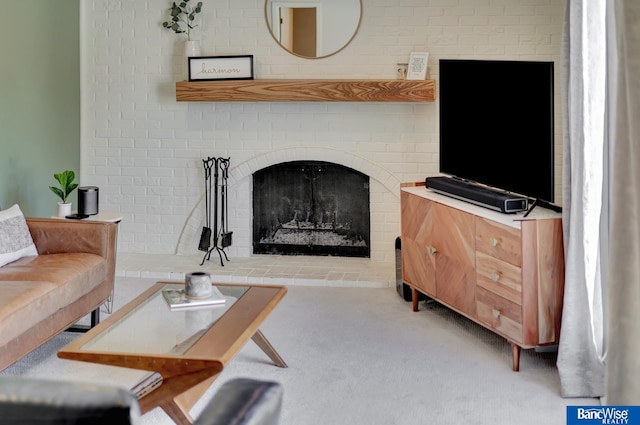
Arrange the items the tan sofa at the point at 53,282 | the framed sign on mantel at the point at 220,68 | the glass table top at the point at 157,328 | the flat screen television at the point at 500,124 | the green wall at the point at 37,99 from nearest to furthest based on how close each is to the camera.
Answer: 1. the glass table top at the point at 157,328
2. the tan sofa at the point at 53,282
3. the flat screen television at the point at 500,124
4. the green wall at the point at 37,99
5. the framed sign on mantel at the point at 220,68

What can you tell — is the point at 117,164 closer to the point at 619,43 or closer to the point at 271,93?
the point at 271,93

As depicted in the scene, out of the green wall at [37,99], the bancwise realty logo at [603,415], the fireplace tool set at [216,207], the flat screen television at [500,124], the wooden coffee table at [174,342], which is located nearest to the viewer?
the bancwise realty logo at [603,415]

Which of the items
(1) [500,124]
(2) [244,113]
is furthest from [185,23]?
(1) [500,124]

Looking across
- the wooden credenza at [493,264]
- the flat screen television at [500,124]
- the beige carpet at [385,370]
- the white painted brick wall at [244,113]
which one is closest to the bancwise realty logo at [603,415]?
the beige carpet at [385,370]

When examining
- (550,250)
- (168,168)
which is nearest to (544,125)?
(550,250)

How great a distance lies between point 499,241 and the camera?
13.0 ft

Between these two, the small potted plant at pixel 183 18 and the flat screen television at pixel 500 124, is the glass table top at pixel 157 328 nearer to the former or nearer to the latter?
the flat screen television at pixel 500 124

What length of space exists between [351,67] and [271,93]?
59 centimetres

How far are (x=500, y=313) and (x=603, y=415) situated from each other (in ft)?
3.30

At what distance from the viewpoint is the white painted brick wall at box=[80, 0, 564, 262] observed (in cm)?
576

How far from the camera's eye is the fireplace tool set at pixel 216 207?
612 cm

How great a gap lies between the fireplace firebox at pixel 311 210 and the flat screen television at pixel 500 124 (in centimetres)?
118

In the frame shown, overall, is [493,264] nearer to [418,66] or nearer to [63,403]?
[418,66]

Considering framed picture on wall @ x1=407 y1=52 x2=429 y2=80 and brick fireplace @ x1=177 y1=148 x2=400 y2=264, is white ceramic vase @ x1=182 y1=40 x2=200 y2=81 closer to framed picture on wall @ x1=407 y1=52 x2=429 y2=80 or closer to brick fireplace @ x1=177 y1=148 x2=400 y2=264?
brick fireplace @ x1=177 y1=148 x2=400 y2=264
